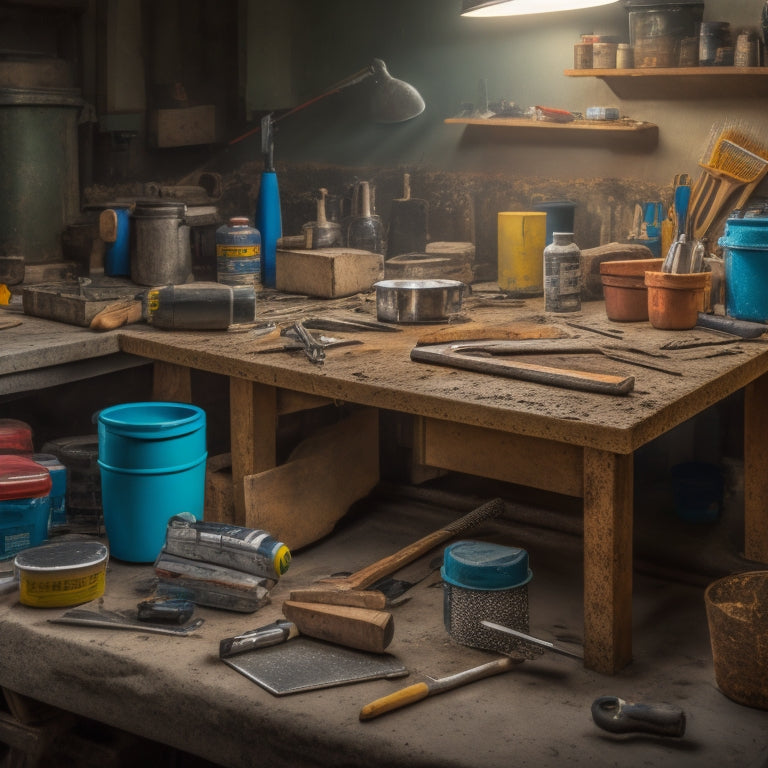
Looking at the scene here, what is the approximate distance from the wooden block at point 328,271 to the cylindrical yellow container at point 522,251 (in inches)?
16.7

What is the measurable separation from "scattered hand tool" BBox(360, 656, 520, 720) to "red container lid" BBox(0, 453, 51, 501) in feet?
3.74

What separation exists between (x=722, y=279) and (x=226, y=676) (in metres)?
1.83

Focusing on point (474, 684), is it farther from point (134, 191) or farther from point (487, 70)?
point (134, 191)

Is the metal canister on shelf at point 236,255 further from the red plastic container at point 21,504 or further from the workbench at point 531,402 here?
the red plastic container at point 21,504

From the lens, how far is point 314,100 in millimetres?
4004

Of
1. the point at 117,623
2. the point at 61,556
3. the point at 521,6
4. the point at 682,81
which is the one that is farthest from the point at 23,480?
the point at 682,81

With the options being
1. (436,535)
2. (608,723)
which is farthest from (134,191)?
(608,723)

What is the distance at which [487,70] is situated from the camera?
3871 mm

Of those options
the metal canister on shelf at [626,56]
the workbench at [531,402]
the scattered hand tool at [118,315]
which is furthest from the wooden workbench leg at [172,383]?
the metal canister on shelf at [626,56]

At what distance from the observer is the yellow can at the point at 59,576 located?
263 cm

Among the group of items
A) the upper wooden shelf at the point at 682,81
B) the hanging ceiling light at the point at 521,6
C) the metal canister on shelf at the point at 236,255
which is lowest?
the metal canister on shelf at the point at 236,255

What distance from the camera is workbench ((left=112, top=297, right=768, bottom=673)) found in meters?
2.26

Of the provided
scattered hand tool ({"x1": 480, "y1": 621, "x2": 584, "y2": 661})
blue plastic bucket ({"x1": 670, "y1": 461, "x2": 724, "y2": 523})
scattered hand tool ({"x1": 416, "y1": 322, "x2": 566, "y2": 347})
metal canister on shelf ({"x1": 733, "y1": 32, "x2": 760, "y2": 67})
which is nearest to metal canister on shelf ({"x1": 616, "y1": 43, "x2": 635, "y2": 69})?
metal canister on shelf ({"x1": 733, "y1": 32, "x2": 760, "y2": 67})

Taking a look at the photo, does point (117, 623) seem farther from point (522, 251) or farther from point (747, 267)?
point (747, 267)
